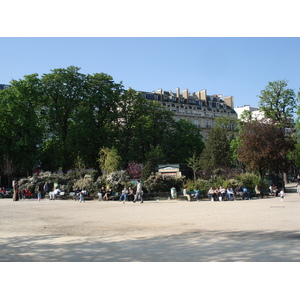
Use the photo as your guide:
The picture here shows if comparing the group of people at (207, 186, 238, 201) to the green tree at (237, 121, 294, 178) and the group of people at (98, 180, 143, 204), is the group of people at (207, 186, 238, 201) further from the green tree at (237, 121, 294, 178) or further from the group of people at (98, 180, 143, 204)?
→ the green tree at (237, 121, 294, 178)

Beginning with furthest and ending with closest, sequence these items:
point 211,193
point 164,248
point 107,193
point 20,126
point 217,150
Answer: point 217,150 → point 20,126 → point 107,193 → point 211,193 → point 164,248

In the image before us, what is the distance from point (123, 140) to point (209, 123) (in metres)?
45.7

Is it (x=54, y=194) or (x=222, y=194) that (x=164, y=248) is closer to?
(x=222, y=194)

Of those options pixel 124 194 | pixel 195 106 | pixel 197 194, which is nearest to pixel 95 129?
pixel 124 194

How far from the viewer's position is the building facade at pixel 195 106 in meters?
82.8

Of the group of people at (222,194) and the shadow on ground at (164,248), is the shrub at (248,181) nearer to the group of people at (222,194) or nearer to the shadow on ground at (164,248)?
the group of people at (222,194)

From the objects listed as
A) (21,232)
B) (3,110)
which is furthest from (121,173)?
(21,232)

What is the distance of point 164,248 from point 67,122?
37.2m

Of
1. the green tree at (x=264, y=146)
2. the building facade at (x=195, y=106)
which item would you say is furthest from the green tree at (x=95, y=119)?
the building facade at (x=195, y=106)

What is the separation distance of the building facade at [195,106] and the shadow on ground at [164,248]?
72.0m

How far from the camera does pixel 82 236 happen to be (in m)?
9.78

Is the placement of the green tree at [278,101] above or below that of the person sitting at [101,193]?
above

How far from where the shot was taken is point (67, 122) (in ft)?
141

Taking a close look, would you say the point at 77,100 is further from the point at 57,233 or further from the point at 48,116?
the point at 57,233
